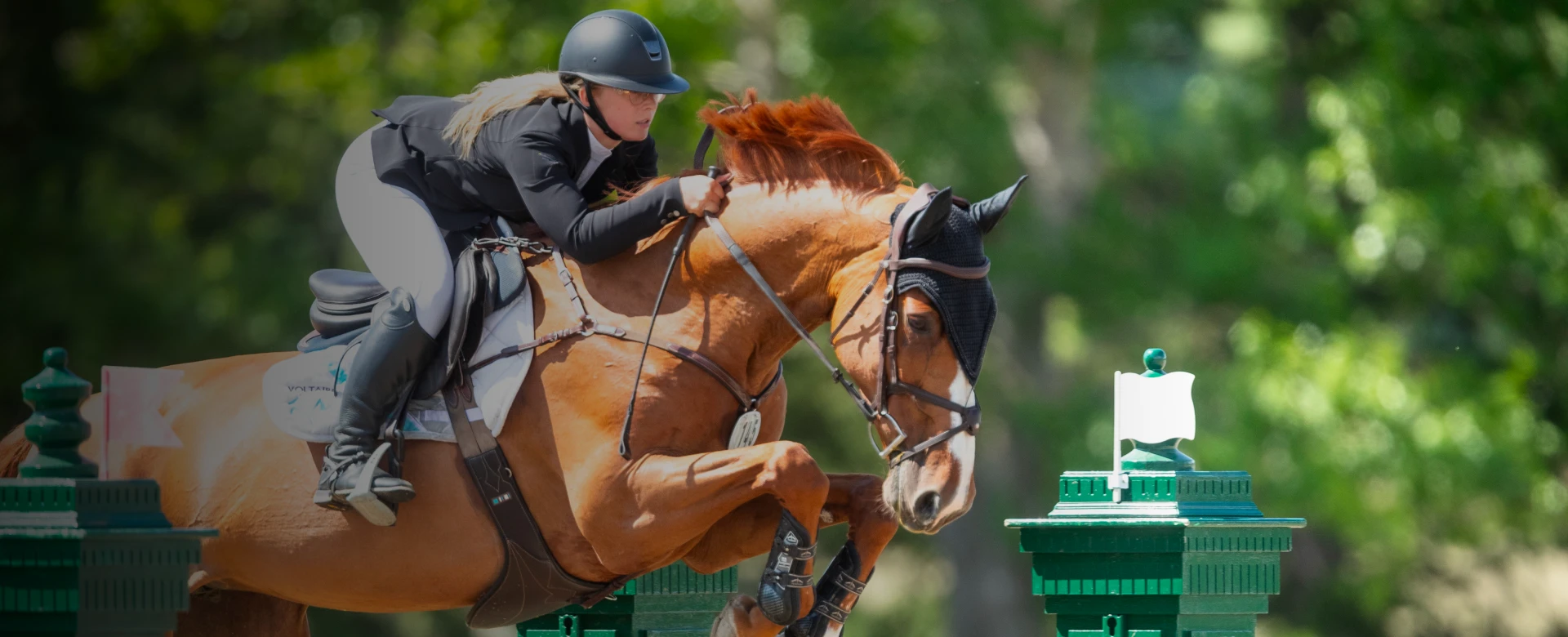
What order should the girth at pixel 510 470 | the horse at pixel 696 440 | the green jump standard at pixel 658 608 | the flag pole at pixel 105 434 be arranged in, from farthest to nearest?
1. the green jump standard at pixel 658 608
2. the flag pole at pixel 105 434
3. the girth at pixel 510 470
4. the horse at pixel 696 440

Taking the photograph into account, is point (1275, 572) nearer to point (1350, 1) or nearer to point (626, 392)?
point (626, 392)

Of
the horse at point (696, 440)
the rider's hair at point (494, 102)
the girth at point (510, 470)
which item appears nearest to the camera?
the horse at point (696, 440)

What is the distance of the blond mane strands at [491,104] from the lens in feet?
14.1

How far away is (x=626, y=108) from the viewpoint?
4.27 metres

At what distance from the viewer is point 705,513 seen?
3.99 meters

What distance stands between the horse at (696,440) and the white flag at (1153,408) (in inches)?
17.0

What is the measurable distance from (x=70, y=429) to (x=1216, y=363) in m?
12.6

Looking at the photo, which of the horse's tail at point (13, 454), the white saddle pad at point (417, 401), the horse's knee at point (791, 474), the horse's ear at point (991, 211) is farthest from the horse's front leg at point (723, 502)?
the horse's tail at point (13, 454)

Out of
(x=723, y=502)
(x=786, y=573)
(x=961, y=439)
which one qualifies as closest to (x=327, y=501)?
(x=723, y=502)

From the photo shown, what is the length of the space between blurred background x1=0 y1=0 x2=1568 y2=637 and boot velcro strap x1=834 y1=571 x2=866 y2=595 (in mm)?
8921

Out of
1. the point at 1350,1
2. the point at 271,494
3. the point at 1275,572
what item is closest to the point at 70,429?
the point at 271,494

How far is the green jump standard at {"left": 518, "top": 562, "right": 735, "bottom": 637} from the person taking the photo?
4.97 m

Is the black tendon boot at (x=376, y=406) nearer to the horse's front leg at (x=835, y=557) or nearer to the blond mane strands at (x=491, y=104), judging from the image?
the blond mane strands at (x=491, y=104)

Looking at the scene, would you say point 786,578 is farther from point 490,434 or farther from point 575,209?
point 575,209
